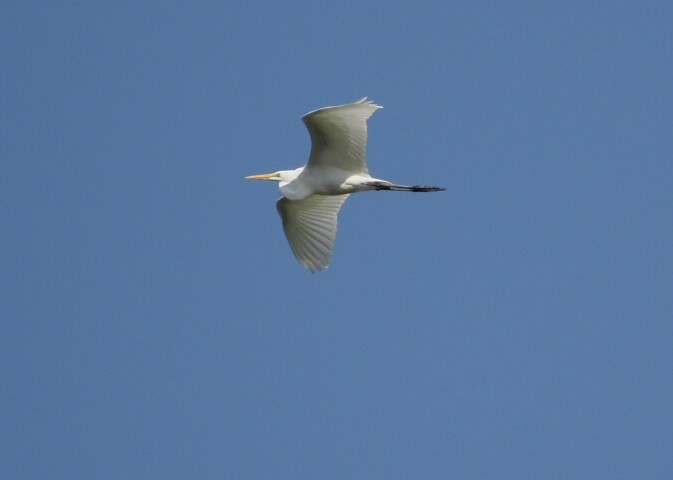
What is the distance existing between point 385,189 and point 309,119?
4.26 feet

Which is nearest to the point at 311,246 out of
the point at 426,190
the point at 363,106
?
the point at 426,190

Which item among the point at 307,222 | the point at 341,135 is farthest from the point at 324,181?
the point at 307,222

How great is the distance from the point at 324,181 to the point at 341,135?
25.5 inches

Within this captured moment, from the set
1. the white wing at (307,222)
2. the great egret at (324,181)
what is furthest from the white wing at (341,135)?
the white wing at (307,222)

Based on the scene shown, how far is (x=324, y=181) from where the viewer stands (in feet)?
41.0

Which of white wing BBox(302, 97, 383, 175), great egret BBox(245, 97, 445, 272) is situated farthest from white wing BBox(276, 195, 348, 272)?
white wing BBox(302, 97, 383, 175)

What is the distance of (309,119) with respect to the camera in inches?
460

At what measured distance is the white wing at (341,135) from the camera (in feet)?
37.7

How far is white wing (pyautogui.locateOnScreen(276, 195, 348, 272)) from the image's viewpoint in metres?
13.2

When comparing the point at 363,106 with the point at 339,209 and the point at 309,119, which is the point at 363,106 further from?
the point at 339,209

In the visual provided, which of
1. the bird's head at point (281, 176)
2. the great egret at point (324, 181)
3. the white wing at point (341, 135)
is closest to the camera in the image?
the white wing at point (341, 135)

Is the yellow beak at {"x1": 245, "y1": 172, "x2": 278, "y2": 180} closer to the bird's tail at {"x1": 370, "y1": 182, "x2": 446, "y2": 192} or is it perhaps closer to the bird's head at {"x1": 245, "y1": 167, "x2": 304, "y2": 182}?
the bird's head at {"x1": 245, "y1": 167, "x2": 304, "y2": 182}

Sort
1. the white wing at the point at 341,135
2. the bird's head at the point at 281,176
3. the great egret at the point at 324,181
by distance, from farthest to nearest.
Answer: the bird's head at the point at 281,176
the great egret at the point at 324,181
the white wing at the point at 341,135

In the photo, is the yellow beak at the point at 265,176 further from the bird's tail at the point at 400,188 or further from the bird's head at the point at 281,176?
the bird's tail at the point at 400,188
